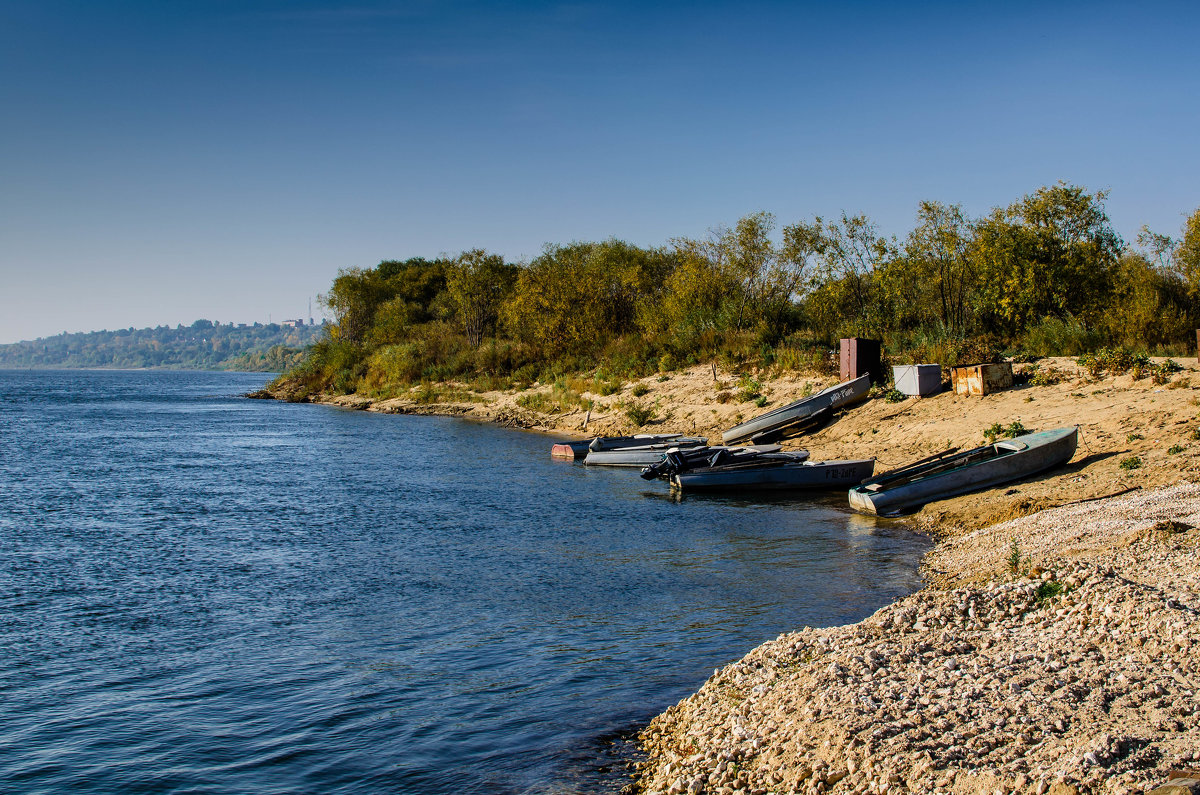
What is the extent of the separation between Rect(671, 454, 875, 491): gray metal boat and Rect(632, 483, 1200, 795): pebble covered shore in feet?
41.9

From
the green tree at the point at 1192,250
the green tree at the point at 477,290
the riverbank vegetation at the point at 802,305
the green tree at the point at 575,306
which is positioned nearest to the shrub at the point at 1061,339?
the riverbank vegetation at the point at 802,305

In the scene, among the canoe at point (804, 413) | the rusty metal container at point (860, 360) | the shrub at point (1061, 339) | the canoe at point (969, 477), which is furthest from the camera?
the rusty metal container at point (860, 360)

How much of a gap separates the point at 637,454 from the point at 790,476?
8213 millimetres

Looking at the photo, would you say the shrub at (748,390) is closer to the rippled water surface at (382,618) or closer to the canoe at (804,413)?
the canoe at (804,413)

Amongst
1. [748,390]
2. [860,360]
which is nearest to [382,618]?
[860,360]

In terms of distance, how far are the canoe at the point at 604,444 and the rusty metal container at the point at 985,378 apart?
10168mm

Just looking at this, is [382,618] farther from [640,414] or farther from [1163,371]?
[640,414]

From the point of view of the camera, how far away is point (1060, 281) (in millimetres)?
33750

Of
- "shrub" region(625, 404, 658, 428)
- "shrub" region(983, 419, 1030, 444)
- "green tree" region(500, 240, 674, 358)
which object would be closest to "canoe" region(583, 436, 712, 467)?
Result: "shrub" region(625, 404, 658, 428)


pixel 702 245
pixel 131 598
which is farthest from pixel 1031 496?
pixel 702 245

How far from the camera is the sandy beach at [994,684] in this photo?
6336 millimetres

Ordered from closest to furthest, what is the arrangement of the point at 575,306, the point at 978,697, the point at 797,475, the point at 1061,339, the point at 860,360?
the point at 978,697
the point at 797,475
the point at 1061,339
the point at 860,360
the point at 575,306

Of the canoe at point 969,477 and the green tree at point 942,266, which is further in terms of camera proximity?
the green tree at point 942,266

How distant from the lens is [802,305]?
151 feet
